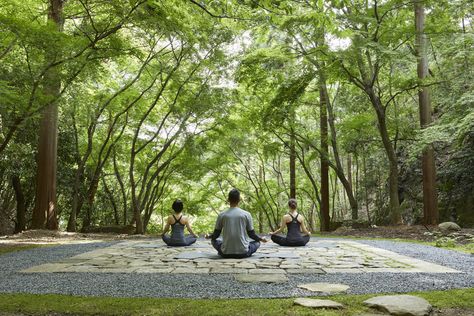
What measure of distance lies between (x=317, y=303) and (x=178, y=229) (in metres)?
5.49

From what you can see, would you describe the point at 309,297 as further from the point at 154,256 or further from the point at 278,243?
the point at 278,243

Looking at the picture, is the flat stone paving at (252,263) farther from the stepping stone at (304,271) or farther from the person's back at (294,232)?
the person's back at (294,232)

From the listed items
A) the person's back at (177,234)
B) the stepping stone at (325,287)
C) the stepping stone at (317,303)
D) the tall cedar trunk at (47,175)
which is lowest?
the stepping stone at (325,287)

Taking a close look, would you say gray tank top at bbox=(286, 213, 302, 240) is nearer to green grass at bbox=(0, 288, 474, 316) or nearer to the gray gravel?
the gray gravel

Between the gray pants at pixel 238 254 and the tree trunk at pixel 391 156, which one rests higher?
the tree trunk at pixel 391 156

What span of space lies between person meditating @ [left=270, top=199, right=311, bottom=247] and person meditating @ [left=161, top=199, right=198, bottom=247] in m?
1.97

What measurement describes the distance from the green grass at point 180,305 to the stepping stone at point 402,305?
128mm

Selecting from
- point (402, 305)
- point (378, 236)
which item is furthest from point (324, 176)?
point (402, 305)

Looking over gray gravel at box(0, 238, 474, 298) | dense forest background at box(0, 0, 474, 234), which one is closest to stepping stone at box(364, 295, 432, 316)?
gray gravel at box(0, 238, 474, 298)

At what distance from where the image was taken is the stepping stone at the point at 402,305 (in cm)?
314

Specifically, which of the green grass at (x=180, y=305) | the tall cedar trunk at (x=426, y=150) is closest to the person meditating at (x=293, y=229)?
the green grass at (x=180, y=305)

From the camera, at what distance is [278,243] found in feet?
28.1

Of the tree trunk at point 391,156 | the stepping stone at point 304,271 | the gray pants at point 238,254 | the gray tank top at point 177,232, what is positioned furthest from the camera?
the tree trunk at point 391,156

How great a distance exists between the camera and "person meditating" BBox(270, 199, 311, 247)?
806 centimetres
